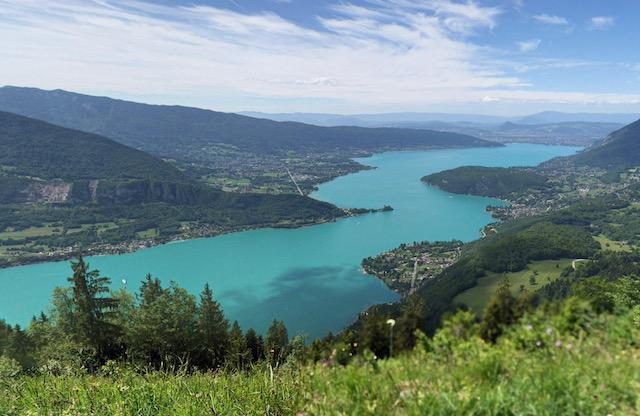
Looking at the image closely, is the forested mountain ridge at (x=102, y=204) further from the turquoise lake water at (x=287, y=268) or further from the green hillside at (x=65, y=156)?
the turquoise lake water at (x=287, y=268)

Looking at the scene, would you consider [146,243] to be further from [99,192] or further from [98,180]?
[98,180]

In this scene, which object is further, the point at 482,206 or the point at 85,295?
the point at 482,206

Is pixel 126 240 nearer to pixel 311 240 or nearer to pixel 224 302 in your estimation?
pixel 311 240

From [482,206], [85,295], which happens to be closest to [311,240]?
[482,206]

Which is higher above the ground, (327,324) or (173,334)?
(173,334)

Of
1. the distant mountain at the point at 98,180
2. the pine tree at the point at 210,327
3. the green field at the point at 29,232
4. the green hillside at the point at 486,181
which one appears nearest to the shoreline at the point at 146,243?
the distant mountain at the point at 98,180

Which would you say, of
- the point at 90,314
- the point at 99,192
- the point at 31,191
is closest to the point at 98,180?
the point at 99,192

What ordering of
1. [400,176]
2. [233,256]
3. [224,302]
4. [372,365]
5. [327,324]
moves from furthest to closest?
[400,176] → [233,256] → [224,302] → [327,324] → [372,365]

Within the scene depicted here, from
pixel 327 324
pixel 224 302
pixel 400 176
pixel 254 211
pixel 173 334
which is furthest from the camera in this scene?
pixel 400 176
